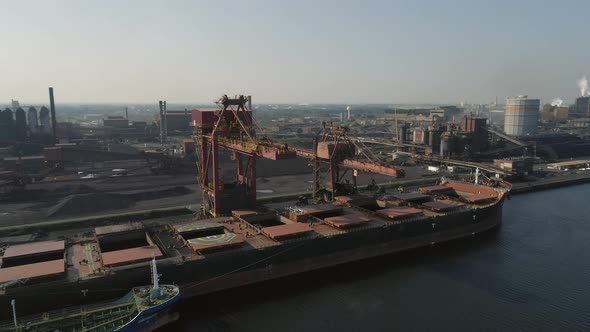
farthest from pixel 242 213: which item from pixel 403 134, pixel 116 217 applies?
pixel 403 134

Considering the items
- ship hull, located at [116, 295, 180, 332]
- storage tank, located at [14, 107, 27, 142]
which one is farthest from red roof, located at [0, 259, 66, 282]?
storage tank, located at [14, 107, 27, 142]

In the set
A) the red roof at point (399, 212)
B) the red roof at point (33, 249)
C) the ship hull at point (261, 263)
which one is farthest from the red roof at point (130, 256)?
the red roof at point (399, 212)

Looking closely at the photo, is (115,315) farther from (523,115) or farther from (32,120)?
(523,115)

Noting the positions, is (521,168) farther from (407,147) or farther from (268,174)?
(268,174)

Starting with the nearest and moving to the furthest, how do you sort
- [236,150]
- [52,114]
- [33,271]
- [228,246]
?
[33,271] < [228,246] < [236,150] < [52,114]

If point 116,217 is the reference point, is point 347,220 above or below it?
above

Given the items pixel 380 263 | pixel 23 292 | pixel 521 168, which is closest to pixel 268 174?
pixel 380 263
